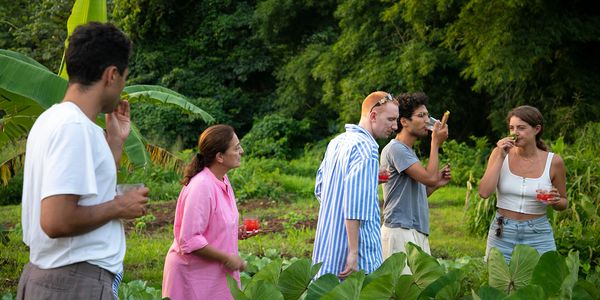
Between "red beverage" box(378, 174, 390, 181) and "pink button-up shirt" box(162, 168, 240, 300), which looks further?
"red beverage" box(378, 174, 390, 181)

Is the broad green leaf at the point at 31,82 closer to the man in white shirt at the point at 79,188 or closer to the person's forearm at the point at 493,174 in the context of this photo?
the person's forearm at the point at 493,174

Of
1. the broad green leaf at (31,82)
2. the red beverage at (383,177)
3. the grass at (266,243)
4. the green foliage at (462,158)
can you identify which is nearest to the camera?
the red beverage at (383,177)

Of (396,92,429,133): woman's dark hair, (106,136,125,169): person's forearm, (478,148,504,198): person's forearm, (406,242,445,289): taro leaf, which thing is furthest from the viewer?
(478,148,504,198): person's forearm

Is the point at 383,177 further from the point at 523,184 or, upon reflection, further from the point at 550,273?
the point at 550,273

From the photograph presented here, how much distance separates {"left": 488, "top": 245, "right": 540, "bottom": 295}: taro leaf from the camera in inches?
162

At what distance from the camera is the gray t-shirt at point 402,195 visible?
5.62 metres

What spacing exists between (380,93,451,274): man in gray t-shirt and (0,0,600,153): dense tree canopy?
1114cm

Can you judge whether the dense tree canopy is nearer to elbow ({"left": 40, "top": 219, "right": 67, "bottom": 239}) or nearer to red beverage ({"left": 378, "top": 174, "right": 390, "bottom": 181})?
red beverage ({"left": 378, "top": 174, "right": 390, "bottom": 181})

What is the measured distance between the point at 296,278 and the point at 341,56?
18.3m

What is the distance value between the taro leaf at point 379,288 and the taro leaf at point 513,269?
806 mm

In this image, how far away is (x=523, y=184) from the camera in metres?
5.89

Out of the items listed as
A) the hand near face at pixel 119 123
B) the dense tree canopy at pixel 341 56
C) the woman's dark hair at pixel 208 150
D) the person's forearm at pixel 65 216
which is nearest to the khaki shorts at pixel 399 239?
the woman's dark hair at pixel 208 150

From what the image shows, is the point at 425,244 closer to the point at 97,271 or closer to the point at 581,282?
the point at 581,282

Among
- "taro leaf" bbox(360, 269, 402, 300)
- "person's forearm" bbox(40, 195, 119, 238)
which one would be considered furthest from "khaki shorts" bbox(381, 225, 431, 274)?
"person's forearm" bbox(40, 195, 119, 238)
